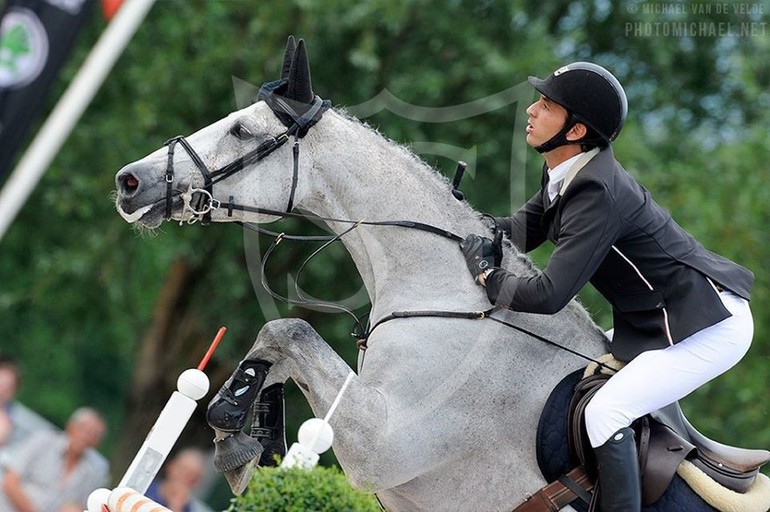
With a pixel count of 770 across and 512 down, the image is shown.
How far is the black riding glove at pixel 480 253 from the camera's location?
15.9 feet

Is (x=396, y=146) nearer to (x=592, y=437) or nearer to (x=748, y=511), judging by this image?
(x=592, y=437)

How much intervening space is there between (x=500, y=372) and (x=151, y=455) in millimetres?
1444

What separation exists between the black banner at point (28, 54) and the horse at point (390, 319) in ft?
2.31

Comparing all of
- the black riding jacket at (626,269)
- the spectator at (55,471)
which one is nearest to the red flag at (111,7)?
the black riding jacket at (626,269)

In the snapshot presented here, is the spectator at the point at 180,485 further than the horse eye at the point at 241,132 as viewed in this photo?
Yes

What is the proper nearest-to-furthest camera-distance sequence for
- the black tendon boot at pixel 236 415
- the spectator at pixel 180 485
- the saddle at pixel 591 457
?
the black tendon boot at pixel 236 415 → the saddle at pixel 591 457 → the spectator at pixel 180 485

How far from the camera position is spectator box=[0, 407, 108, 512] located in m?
6.78

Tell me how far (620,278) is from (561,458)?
0.78 metres

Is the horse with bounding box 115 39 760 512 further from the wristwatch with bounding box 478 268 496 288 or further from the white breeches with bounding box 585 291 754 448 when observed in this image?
the white breeches with bounding box 585 291 754 448

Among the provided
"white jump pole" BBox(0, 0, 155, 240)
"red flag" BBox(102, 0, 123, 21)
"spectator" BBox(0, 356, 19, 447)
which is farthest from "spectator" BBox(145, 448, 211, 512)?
"red flag" BBox(102, 0, 123, 21)

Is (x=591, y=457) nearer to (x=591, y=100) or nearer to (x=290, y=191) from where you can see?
(x=591, y=100)

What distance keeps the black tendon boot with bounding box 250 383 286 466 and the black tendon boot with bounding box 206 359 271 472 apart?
0.46 ft

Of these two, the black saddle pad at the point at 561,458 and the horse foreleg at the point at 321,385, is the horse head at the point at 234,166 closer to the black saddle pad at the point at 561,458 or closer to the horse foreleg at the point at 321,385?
the horse foreleg at the point at 321,385

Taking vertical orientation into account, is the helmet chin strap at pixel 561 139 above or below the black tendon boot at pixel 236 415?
above
